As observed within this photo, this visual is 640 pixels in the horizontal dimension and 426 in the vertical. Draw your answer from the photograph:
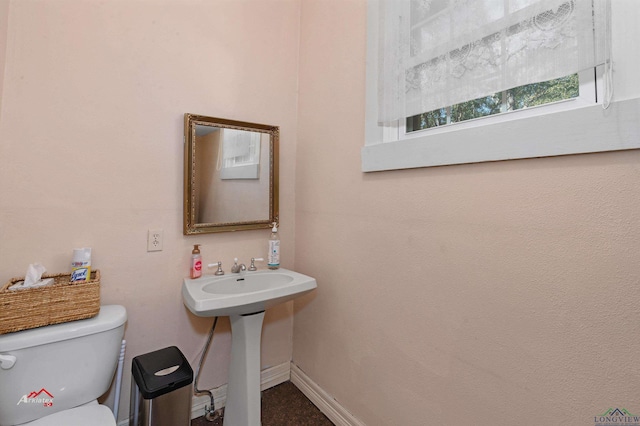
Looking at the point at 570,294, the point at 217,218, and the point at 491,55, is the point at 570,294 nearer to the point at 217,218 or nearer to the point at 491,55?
the point at 491,55

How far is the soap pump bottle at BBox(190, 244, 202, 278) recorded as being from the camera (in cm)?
155

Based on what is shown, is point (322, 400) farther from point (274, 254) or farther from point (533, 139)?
point (533, 139)

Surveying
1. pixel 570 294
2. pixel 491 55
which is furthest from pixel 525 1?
pixel 570 294

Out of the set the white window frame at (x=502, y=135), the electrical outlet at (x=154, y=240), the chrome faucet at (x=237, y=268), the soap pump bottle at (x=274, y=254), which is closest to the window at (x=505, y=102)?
the white window frame at (x=502, y=135)

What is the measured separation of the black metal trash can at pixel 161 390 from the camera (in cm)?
117

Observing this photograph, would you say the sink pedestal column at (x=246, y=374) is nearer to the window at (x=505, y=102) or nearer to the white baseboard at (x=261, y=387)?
the white baseboard at (x=261, y=387)

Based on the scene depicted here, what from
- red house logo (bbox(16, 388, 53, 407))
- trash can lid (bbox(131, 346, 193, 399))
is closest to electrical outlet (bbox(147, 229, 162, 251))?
trash can lid (bbox(131, 346, 193, 399))

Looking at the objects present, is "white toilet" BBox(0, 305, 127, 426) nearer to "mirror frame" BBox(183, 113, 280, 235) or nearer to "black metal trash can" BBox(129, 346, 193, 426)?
"black metal trash can" BBox(129, 346, 193, 426)

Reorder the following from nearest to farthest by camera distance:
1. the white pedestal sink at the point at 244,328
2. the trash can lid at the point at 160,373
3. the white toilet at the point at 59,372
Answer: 1. the white toilet at the point at 59,372
2. the trash can lid at the point at 160,373
3. the white pedestal sink at the point at 244,328

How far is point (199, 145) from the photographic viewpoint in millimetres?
1573

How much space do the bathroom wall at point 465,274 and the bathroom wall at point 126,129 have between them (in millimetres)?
509

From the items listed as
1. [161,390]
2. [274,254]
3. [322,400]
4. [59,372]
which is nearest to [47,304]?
[59,372]

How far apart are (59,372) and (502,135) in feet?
5.78

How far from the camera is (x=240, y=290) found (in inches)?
63.7
